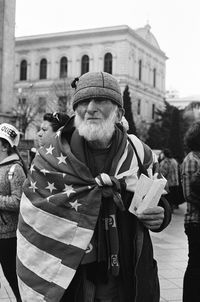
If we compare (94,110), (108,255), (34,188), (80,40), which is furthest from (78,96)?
(80,40)

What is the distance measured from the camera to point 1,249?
176 inches

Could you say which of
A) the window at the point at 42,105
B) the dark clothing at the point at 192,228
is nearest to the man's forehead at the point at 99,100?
the dark clothing at the point at 192,228

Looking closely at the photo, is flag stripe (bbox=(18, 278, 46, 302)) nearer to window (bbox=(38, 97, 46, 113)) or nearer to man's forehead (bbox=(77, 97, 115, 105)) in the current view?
man's forehead (bbox=(77, 97, 115, 105))

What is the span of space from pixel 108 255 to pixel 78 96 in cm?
88

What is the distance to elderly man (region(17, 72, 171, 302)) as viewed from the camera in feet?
8.17

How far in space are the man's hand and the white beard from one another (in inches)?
18.8

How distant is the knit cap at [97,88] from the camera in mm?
2629

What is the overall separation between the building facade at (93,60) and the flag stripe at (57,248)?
2187 inches

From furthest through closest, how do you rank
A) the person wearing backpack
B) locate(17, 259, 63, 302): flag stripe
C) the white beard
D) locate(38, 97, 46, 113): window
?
locate(38, 97, 46, 113): window → the person wearing backpack → the white beard → locate(17, 259, 63, 302): flag stripe

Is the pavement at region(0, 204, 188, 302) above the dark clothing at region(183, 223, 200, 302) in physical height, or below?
below

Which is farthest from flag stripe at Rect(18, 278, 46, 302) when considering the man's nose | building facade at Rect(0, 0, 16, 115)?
building facade at Rect(0, 0, 16, 115)

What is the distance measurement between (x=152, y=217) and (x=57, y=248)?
1.70 ft

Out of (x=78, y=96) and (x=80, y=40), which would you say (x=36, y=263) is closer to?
(x=78, y=96)

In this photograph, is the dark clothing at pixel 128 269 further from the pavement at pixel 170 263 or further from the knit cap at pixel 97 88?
the pavement at pixel 170 263
